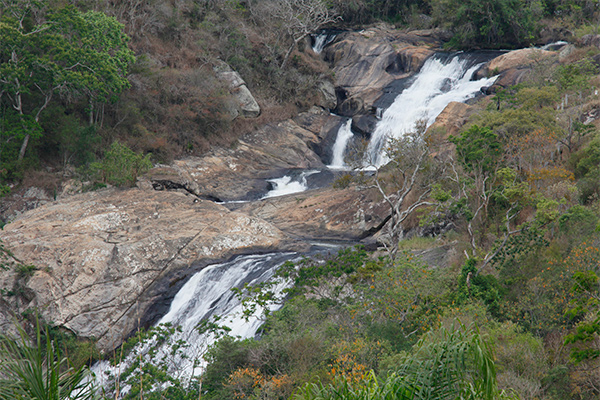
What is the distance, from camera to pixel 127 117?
95.9 feet

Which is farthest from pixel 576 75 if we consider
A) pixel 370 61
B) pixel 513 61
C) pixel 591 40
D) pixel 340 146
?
pixel 370 61

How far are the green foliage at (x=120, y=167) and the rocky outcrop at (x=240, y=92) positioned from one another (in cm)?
1164

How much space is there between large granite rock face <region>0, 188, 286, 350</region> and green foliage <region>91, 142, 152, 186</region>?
1430 mm

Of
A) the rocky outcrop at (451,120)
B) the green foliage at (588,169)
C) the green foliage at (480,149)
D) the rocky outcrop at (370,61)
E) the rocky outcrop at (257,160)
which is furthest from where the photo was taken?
the rocky outcrop at (370,61)

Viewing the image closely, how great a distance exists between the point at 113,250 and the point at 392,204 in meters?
9.97

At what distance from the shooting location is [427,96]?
3269 cm

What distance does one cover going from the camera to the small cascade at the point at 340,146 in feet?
110

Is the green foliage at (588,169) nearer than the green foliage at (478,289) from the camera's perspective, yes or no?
No

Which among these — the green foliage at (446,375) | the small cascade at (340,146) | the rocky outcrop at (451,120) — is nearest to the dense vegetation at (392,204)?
the green foliage at (446,375)

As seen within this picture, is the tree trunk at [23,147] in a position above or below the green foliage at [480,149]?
below

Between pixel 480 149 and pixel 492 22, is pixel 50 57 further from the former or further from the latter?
pixel 492 22

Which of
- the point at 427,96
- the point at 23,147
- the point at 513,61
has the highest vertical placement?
the point at 23,147

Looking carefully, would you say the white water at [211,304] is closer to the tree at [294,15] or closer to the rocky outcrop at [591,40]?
the rocky outcrop at [591,40]

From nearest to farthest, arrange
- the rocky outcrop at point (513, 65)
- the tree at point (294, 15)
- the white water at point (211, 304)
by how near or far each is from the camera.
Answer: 1. the white water at point (211, 304)
2. the rocky outcrop at point (513, 65)
3. the tree at point (294, 15)
